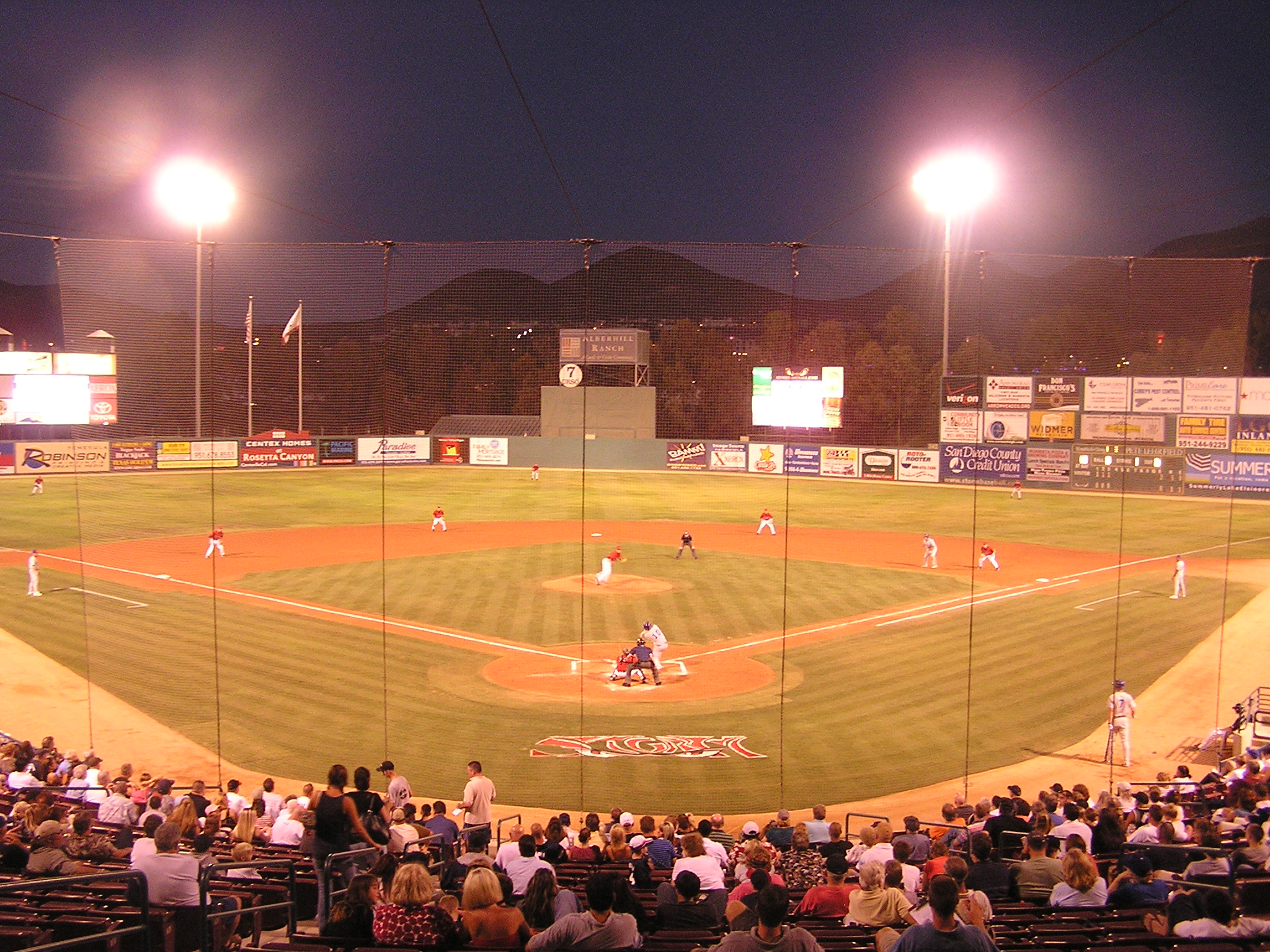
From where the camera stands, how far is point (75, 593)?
23203 mm

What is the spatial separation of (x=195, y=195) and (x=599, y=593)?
57.0ft

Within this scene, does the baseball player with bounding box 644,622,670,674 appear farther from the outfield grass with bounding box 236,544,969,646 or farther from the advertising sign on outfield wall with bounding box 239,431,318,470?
the advertising sign on outfield wall with bounding box 239,431,318,470

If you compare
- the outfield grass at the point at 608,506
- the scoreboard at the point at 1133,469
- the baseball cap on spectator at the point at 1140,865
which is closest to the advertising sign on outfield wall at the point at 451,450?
the outfield grass at the point at 608,506

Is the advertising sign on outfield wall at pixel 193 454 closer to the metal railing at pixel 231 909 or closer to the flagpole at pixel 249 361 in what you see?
the flagpole at pixel 249 361

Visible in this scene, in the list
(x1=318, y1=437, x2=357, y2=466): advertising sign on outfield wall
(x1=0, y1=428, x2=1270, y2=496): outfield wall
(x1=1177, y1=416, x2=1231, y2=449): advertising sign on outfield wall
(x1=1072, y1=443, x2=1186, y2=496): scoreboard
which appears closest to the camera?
(x1=1177, y1=416, x2=1231, y2=449): advertising sign on outfield wall

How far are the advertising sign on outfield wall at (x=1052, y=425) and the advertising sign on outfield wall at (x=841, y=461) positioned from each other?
903 cm

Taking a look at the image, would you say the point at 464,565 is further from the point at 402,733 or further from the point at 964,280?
the point at 964,280

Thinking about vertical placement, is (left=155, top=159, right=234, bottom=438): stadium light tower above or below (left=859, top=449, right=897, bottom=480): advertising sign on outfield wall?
above

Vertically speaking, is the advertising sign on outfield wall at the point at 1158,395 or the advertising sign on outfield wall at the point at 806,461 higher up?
the advertising sign on outfield wall at the point at 1158,395

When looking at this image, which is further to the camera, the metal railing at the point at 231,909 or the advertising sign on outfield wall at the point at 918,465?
the advertising sign on outfield wall at the point at 918,465

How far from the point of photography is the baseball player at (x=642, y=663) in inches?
649

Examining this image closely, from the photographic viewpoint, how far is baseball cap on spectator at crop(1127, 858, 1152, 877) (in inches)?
246

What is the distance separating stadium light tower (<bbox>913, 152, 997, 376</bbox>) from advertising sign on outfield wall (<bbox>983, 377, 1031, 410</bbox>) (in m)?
9.32

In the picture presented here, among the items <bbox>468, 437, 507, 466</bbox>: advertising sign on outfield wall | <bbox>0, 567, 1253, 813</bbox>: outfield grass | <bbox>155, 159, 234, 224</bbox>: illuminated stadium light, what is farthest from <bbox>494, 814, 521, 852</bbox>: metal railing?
<bbox>468, 437, 507, 466</bbox>: advertising sign on outfield wall
